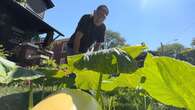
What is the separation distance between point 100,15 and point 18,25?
48.2ft

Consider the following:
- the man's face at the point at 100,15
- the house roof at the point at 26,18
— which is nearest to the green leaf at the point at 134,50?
the man's face at the point at 100,15

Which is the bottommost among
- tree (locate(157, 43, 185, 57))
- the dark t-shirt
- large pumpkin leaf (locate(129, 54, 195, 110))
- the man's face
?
large pumpkin leaf (locate(129, 54, 195, 110))

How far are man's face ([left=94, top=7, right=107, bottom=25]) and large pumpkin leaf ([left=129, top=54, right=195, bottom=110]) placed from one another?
315 centimetres

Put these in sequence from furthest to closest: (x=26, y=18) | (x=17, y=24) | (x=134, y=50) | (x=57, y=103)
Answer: (x=26, y=18)
(x=17, y=24)
(x=134, y=50)
(x=57, y=103)

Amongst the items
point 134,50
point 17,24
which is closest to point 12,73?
point 134,50

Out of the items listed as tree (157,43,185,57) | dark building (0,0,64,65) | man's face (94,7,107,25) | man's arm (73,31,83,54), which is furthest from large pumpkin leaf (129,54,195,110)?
dark building (0,0,64,65)

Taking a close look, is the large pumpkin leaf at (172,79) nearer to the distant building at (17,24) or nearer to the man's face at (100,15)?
the man's face at (100,15)

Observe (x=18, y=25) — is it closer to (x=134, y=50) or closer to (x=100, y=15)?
(x=100, y=15)

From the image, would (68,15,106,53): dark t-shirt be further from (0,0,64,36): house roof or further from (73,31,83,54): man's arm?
(0,0,64,36): house roof

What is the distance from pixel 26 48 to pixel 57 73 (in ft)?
50.9

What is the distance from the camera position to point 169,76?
1.17ft

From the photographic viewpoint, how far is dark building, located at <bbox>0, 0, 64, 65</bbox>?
16.2 metres

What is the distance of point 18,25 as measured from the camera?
705 inches

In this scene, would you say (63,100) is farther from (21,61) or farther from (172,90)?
(21,61)
